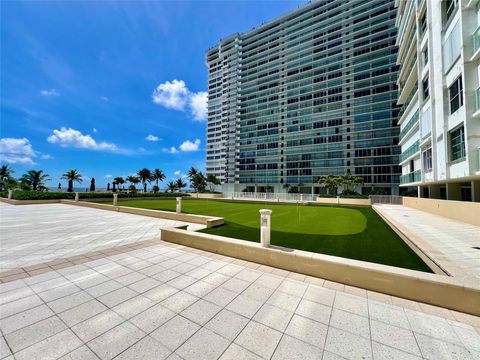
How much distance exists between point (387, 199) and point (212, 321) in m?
31.7

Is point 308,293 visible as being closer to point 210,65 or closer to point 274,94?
point 274,94

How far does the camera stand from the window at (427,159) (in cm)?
1772

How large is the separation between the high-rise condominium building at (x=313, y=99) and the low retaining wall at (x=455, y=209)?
3782 centimetres

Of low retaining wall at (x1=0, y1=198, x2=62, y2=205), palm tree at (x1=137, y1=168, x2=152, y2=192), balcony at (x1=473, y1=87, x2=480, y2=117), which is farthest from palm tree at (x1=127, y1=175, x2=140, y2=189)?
balcony at (x1=473, y1=87, x2=480, y2=117)

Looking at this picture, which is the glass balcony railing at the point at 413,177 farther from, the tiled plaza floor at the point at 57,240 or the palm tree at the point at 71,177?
the palm tree at the point at 71,177

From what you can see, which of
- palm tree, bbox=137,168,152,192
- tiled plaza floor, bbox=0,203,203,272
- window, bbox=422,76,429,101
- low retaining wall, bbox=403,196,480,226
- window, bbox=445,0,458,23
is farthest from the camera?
palm tree, bbox=137,168,152,192

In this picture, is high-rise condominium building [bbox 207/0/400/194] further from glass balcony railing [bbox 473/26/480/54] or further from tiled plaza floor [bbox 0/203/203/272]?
tiled plaza floor [bbox 0/203/203/272]

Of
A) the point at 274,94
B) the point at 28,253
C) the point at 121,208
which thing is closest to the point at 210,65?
the point at 274,94

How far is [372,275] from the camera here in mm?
4211

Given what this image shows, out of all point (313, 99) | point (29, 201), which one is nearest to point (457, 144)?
point (29, 201)

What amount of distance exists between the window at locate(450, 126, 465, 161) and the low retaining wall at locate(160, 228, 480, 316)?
12934 mm

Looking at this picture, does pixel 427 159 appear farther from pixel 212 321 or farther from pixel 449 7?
pixel 212 321

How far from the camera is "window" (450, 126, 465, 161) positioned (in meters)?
12.2

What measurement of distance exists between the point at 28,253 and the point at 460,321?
35.7 feet
